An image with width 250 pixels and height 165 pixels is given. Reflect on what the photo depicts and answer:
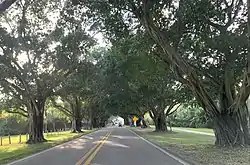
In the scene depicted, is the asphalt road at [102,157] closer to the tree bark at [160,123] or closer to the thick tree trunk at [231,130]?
the thick tree trunk at [231,130]

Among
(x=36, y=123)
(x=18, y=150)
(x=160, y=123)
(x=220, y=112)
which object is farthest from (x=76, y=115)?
(x=220, y=112)

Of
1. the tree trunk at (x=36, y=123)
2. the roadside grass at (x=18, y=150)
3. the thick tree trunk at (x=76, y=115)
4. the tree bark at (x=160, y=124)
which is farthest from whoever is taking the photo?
the thick tree trunk at (x=76, y=115)

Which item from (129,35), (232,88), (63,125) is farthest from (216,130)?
(63,125)

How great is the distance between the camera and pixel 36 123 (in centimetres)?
3338

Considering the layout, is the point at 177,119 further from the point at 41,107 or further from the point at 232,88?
the point at 232,88

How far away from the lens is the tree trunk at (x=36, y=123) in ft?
107

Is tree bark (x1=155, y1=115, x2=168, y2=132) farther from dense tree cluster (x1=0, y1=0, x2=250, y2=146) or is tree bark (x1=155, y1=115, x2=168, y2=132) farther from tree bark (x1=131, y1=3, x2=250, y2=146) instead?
tree bark (x1=131, y1=3, x2=250, y2=146)

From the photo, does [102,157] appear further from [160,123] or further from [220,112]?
[160,123]

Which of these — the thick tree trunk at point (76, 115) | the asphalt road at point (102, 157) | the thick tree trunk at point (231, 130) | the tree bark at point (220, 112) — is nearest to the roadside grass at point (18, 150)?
the asphalt road at point (102, 157)

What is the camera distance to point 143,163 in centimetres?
1439

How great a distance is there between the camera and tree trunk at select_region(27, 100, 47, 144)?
32.5 m

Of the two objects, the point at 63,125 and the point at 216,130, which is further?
the point at 63,125

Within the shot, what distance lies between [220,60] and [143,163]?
8724 millimetres

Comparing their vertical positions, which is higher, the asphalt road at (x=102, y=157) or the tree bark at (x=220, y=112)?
the tree bark at (x=220, y=112)
